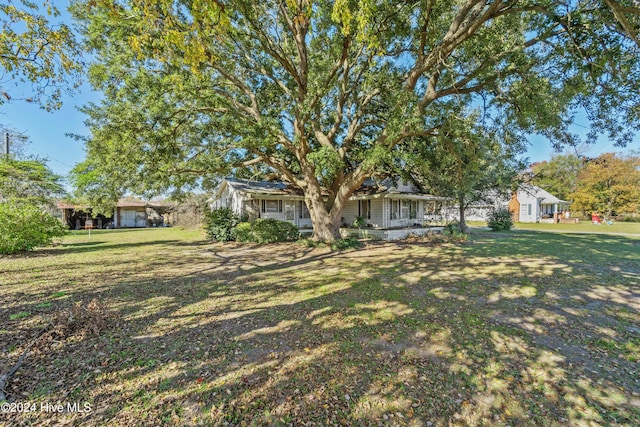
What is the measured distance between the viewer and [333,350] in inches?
138

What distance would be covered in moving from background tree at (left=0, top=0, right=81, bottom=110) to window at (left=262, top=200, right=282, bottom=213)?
1304cm

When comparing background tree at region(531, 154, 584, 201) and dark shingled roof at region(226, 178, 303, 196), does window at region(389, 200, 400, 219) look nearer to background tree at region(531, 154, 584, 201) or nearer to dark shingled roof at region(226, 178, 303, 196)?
dark shingled roof at region(226, 178, 303, 196)

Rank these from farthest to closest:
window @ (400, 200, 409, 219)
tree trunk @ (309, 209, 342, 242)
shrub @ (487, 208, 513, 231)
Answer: shrub @ (487, 208, 513, 231)
window @ (400, 200, 409, 219)
tree trunk @ (309, 209, 342, 242)

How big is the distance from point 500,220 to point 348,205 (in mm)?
13935

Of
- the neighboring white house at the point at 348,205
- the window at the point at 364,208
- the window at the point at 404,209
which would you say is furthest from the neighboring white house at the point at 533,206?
the window at the point at 364,208

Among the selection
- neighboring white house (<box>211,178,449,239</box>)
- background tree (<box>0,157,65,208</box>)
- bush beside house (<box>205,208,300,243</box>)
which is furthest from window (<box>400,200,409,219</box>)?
background tree (<box>0,157,65,208</box>)

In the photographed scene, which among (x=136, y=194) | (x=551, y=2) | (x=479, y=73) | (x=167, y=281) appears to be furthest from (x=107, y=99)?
(x=551, y=2)

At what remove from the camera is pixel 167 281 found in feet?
22.7

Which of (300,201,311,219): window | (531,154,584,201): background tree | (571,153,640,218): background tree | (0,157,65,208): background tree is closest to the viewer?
(0,157,65,208): background tree

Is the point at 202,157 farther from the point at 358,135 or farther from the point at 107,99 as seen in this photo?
the point at 358,135

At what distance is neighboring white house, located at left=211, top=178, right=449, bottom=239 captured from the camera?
17.5 metres

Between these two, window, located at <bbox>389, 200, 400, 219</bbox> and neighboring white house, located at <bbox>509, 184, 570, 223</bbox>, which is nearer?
window, located at <bbox>389, 200, 400, 219</bbox>

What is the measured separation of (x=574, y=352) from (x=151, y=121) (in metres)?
12.9

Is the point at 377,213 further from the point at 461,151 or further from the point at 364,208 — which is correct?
the point at 461,151
